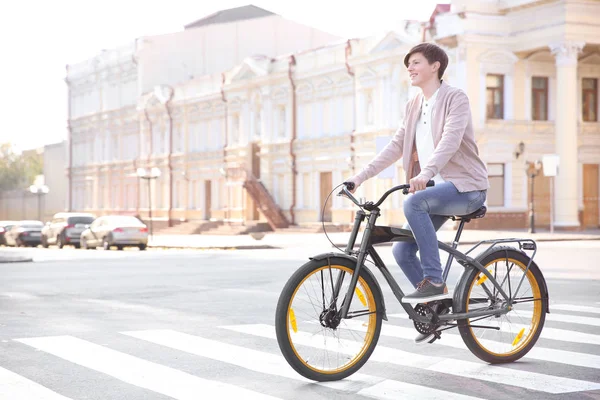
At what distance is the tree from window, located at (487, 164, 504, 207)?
91934 millimetres

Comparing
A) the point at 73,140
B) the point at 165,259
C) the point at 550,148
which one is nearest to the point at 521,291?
the point at 165,259

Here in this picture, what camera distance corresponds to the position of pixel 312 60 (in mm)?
52094

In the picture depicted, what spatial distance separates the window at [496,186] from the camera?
4403 cm

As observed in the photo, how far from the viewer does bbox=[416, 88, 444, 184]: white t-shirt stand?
7578 millimetres

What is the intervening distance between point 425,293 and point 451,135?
105 centimetres

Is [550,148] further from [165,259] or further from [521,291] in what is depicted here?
[521,291]

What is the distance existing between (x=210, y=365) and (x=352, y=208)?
131 feet

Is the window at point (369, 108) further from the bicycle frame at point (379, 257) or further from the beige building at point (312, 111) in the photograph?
the bicycle frame at point (379, 257)

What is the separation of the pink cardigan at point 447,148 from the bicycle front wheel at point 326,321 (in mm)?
713

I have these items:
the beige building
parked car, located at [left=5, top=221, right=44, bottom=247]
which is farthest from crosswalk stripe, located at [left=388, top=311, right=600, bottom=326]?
parked car, located at [left=5, top=221, right=44, bottom=247]

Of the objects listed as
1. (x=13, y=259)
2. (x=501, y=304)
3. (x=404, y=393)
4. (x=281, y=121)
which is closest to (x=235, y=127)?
(x=281, y=121)

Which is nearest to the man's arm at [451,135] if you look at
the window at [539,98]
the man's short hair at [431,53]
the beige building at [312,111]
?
the man's short hair at [431,53]

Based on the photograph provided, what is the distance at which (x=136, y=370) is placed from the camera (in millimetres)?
7688

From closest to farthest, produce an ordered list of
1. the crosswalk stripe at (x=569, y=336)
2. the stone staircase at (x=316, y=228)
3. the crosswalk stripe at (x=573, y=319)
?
the crosswalk stripe at (x=569, y=336)
the crosswalk stripe at (x=573, y=319)
the stone staircase at (x=316, y=228)
